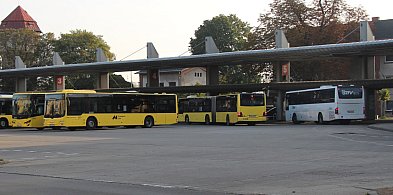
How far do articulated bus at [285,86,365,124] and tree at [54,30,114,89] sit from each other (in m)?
53.0

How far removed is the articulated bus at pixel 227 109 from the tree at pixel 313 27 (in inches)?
521

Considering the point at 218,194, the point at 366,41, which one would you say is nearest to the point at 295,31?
the point at 366,41

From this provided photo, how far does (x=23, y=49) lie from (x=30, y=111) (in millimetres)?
51882

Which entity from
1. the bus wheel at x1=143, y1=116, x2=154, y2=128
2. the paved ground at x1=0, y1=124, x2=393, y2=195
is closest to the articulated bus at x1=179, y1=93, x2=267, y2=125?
the bus wheel at x1=143, y1=116, x2=154, y2=128

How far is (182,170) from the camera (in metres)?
14.6

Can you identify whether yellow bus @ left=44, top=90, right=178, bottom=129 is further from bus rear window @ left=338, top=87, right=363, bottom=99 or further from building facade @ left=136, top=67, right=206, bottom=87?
building facade @ left=136, top=67, right=206, bottom=87

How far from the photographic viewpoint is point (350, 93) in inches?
1694

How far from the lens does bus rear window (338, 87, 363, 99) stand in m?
42.9

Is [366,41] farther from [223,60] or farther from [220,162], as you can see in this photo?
[220,162]

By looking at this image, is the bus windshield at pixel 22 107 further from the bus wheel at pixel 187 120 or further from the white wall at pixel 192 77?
the white wall at pixel 192 77

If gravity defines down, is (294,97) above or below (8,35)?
below

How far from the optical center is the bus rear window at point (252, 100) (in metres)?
47.4

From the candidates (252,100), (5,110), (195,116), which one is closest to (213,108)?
(195,116)

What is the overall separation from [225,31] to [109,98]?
5500 centimetres
